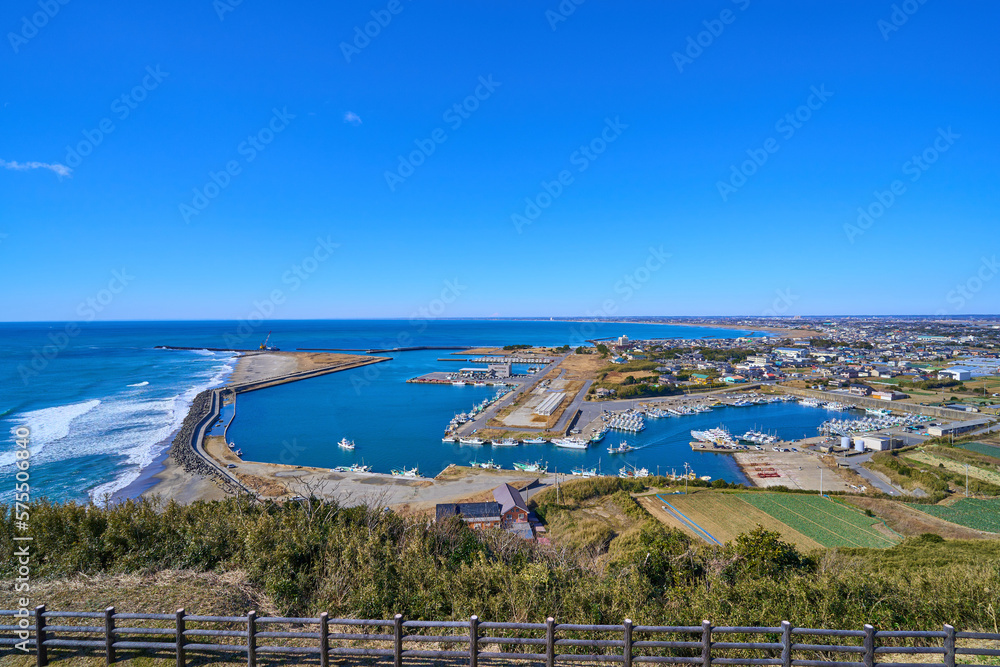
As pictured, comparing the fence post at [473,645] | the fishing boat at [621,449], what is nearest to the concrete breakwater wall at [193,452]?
the fence post at [473,645]

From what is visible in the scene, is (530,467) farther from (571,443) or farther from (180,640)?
(180,640)

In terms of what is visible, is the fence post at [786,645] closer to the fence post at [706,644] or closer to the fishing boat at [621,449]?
the fence post at [706,644]

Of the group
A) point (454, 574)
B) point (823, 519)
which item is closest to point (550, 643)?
point (454, 574)

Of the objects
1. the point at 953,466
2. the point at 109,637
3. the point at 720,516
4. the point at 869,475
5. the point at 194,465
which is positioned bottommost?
the point at 869,475

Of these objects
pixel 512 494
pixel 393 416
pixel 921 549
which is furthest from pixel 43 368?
pixel 921 549

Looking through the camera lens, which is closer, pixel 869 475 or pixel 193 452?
pixel 869 475
